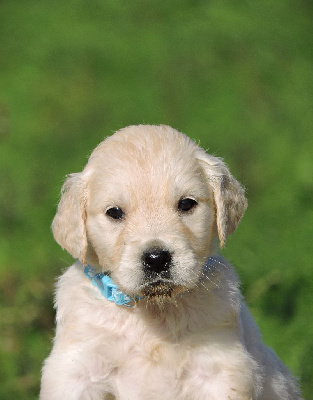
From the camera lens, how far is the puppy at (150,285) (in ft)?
18.6

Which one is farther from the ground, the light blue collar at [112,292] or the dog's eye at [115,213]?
the dog's eye at [115,213]

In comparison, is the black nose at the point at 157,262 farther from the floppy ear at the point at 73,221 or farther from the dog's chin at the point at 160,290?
the floppy ear at the point at 73,221

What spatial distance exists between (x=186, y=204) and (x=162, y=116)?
7.87m

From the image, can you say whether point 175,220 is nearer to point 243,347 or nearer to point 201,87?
point 243,347

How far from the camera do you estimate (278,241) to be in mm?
10109

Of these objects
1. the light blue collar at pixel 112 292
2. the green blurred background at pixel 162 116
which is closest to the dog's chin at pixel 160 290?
the light blue collar at pixel 112 292

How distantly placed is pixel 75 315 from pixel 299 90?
30.0ft

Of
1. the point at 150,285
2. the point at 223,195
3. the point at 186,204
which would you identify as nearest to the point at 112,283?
the point at 150,285

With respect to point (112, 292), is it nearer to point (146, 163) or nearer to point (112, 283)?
point (112, 283)

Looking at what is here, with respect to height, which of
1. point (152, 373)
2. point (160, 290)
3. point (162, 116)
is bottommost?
point (162, 116)

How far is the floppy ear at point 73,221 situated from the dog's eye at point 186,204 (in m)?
0.66

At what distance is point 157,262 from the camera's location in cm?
550

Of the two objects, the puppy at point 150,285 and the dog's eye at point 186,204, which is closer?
the puppy at point 150,285

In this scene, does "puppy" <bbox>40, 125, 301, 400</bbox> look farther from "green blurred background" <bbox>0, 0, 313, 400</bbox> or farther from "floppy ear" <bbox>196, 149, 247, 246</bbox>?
"green blurred background" <bbox>0, 0, 313, 400</bbox>
